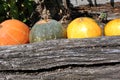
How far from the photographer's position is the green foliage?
4.43 m

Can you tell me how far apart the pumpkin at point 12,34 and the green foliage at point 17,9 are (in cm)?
77

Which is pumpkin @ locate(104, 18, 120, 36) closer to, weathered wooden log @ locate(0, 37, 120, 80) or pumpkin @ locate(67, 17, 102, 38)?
pumpkin @ locate(67, 17, 102, 38)

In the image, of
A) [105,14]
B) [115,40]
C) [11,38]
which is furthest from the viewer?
[105,14]

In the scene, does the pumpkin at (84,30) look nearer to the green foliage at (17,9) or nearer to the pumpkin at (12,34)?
the pumpkin at (12,34)

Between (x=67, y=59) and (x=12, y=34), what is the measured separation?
0.57m

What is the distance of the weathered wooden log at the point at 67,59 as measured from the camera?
10.8 ft

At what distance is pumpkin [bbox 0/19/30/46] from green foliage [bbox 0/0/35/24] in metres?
0.77

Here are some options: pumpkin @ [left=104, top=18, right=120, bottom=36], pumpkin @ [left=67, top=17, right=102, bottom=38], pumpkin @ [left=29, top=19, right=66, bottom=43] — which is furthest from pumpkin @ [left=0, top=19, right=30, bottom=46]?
pumpkin @ [left=104, top=18, right=120, bottom=36]

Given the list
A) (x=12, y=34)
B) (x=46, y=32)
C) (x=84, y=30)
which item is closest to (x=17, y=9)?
(x=12, y=34)

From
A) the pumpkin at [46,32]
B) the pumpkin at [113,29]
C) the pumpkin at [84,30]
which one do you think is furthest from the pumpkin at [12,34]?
the pumpkin at [113,29]

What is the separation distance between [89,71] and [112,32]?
Result: 449 millimetres

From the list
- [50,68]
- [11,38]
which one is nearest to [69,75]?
[50,68]

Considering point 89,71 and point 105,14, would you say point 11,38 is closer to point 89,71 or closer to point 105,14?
point 89,71

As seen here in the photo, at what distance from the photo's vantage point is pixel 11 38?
357cm
